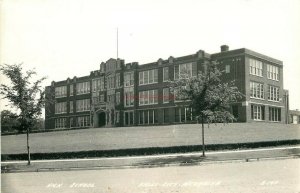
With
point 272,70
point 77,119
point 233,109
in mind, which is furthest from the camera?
point 77,119

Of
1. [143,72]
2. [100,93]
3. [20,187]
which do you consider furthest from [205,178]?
[100,93]

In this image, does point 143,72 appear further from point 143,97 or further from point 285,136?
point 285,136

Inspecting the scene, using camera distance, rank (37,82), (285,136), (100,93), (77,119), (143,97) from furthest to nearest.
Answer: (77,119), (100,93), (143,97), (285,136), (37,82)

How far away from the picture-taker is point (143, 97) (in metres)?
56.9

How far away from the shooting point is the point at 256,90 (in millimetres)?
48406

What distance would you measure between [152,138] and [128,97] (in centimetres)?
2593

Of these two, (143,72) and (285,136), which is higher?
(143,72)

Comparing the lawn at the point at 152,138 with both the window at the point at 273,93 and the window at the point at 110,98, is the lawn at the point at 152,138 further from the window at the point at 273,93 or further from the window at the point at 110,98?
the window at the point at 110,98

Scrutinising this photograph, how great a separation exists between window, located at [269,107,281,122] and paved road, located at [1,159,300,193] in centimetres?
3202

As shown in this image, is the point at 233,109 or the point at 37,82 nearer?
the point at 37,82

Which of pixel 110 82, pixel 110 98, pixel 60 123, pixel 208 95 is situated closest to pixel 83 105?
pixel 60 123

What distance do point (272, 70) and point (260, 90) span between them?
14.5 ft

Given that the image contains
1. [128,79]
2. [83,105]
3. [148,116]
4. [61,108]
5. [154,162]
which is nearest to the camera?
[154,162]

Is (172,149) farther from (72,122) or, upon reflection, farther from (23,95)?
(72,122)
